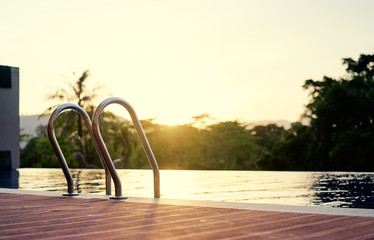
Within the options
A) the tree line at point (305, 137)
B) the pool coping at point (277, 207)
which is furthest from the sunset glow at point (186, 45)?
the pool coping at point (277, 207)

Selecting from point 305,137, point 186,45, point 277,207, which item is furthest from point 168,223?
point 305,137

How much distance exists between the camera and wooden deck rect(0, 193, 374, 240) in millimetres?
2908

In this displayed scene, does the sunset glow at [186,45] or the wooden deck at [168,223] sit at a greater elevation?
the sunset glow at [186,45]

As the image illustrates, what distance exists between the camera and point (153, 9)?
985 inches

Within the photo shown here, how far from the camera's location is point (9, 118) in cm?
2075

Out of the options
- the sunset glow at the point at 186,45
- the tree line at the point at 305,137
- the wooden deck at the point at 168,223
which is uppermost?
the sunset glow at the point at 186,45

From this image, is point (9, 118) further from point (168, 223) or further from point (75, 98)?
point (168, 223)

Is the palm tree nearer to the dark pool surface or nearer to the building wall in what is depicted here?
the building wall

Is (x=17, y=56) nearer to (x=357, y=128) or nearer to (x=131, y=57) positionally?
(x=131, y=57)

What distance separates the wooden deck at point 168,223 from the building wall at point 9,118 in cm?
1722

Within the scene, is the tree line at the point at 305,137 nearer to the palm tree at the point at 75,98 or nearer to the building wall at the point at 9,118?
the palm tree at the point at 75,98

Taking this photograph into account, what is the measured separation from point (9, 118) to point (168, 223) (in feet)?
61.9

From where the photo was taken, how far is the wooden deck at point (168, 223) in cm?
291

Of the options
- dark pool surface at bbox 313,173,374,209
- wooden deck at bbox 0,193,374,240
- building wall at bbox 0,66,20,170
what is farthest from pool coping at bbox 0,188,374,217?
building wall at bbox 0,66,20,170
